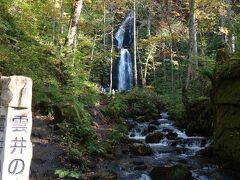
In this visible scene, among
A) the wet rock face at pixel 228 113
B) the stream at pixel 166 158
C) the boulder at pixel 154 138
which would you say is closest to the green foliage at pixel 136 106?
the stream at pixel 166 158

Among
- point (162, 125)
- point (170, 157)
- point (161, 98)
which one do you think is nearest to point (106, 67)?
point (161, 98)

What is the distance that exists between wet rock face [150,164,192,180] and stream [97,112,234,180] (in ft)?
1.02

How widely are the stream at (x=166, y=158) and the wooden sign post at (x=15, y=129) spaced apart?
491 centimetres

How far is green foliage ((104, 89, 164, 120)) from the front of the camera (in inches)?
683

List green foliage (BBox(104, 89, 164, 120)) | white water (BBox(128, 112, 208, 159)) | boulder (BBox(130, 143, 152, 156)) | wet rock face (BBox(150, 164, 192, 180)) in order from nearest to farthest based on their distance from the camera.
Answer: wet rock face (BBox(150, 164, 192, 180)), boulder (BBox(130, 143, 152, 156)), white water (BBox(128, 112, 208, 159)), green foliage (BBox(104, 89, 164, 120))

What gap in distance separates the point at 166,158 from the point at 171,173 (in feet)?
7.47

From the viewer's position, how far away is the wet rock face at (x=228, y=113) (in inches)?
344

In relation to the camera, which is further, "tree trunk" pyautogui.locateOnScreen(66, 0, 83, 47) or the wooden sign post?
"tree trunk" pyautogui.locateOnScreen(66, 0, 83, 47)

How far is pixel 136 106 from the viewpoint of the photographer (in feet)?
63.0

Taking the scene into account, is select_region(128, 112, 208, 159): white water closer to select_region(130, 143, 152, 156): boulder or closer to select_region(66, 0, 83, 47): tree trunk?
select_region(130, 143, 152, 156): boulder

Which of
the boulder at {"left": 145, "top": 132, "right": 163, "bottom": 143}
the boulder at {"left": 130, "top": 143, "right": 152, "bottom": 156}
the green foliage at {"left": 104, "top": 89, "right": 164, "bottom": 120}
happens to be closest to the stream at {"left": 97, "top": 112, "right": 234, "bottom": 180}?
the boulder at {"left": 145, "top": 132, "right": 163, "bottom": 143}

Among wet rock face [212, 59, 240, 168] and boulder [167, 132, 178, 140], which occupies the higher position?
wet rock face [212, 59, 240, 168]

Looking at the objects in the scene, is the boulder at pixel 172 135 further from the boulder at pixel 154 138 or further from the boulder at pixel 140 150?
the boulder at pixel 140 150

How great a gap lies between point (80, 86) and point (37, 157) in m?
3.93
